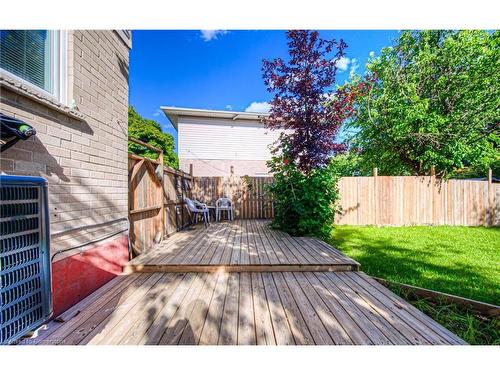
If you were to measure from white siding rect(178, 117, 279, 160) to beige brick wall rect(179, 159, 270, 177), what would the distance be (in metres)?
0.22

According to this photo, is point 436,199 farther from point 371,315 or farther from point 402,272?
point 371,315

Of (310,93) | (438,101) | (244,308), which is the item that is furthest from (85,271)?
(438,101)

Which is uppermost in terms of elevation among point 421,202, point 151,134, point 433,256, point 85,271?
point 151,134

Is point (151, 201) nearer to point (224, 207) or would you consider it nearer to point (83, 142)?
point (83, 142)

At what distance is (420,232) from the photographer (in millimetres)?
5434

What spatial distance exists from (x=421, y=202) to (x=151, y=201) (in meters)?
7.96

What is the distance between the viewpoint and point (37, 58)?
1.80 m

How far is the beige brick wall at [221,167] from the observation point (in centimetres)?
1041

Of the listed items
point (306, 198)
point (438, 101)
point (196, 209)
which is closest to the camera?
point (306, 198)

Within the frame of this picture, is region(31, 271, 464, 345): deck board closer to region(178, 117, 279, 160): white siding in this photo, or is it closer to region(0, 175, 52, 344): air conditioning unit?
region(0, 175, 52, 344): air conditioning unit

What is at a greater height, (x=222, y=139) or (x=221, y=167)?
(x=222, y=139)

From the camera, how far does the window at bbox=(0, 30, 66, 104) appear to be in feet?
5.18
